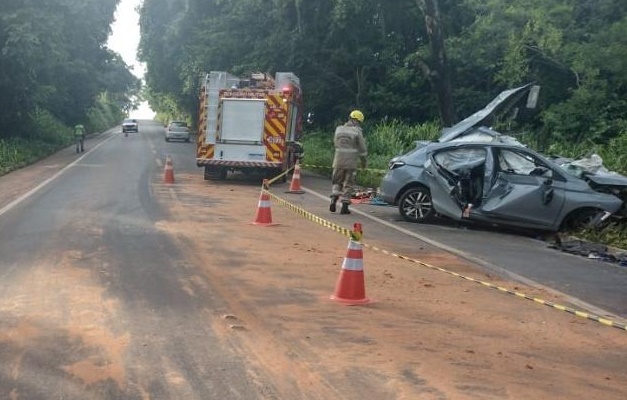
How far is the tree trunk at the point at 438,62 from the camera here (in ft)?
74.7

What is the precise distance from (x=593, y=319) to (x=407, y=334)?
1834 millimetres

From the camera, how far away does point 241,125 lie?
19.2m

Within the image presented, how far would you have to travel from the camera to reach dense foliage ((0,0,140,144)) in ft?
85.6

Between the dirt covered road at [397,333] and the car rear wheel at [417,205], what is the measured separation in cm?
324

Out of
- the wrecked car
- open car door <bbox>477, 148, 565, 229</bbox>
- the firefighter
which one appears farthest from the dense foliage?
open car door <bbox>477, 148, 565, 229</bbox>

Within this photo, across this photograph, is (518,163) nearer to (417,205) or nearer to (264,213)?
(417,205)

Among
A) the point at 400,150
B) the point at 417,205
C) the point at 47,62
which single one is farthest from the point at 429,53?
the point at 47,62

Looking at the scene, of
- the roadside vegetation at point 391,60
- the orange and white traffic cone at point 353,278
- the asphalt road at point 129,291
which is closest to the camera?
the asphalt road at point 129,291

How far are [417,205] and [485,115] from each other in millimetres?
2978

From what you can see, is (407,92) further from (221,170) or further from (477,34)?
(221,170)

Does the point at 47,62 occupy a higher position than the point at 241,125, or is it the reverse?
the point at 47,62

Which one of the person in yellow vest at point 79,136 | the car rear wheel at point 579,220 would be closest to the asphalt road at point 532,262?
the car rear wheel at point 579,220

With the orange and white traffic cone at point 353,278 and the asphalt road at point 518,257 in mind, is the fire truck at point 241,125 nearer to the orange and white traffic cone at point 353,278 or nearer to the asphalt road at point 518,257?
the asphalt road at point 518,257

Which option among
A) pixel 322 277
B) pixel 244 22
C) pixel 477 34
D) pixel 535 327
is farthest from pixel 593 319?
pixel 244 22
